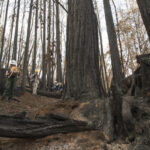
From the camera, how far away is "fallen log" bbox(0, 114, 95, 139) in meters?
1.53

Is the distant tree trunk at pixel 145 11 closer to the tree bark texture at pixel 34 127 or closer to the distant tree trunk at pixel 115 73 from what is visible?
the distant tree trunk at pixel 115 73

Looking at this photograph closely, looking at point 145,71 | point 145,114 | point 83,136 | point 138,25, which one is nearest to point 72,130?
point 83,136

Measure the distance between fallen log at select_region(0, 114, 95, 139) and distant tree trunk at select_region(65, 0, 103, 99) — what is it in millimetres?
929

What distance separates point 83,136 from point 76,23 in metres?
2.68

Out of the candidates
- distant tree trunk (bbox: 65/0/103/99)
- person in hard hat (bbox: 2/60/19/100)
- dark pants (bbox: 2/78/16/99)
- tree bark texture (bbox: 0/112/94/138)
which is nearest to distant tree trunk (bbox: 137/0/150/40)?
distant tree trunk (bbox: 65/0/103/99)

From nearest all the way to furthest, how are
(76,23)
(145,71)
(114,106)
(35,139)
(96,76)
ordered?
→ (35,139)
(114,106)
(145,71)
(96,76)
(76,23)

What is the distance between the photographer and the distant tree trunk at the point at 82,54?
112 inches

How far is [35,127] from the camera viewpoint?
166 centimetres

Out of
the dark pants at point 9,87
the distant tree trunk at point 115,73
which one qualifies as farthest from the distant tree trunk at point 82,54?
the dark pants at point 9,87

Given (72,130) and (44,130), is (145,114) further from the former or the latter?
(44,130)

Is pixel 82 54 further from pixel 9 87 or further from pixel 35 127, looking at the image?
pixel 9 87

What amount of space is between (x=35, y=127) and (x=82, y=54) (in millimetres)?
1932

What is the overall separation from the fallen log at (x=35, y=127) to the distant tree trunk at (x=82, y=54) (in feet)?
3.05

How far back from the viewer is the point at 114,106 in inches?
68.9
